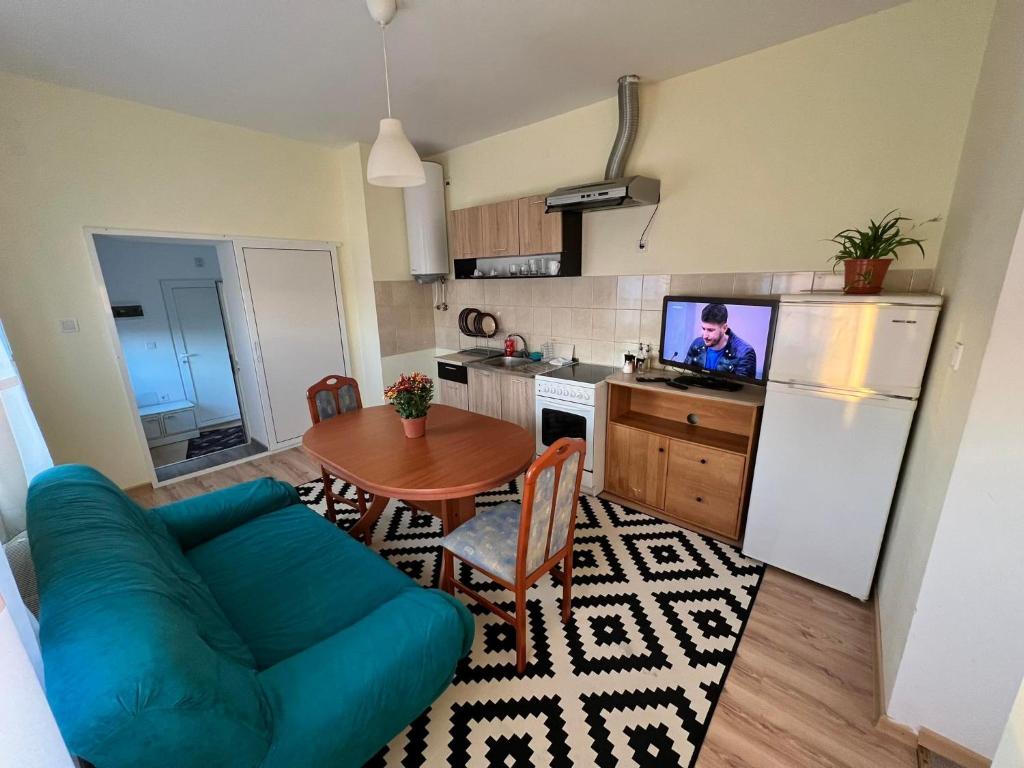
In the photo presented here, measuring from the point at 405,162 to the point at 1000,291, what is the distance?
2103mm

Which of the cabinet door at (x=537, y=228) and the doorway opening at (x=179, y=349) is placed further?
the doorway opening at (x=179, y=349)

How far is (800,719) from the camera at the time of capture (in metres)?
1.54

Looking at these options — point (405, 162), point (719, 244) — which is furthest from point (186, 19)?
point (719, 244)

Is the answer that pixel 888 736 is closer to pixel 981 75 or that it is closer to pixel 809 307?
pixel 809 307

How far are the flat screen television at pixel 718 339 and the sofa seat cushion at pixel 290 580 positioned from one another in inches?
83.2

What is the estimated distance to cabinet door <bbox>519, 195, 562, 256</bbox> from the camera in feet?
10.3

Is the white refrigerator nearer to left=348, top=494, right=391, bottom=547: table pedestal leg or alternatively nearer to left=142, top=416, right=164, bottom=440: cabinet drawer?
left=348, top=494, right=391, bottom=547: table pedestal leg

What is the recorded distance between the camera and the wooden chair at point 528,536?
1534 mm

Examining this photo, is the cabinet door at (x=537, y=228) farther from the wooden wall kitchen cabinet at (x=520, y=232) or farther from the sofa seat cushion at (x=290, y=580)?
the sofa seat cushion at (x=290, y=580)

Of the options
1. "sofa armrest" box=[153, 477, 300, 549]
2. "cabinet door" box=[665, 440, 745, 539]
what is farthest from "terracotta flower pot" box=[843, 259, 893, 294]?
"sofa armrest" box=[153, 477, 300, 549]

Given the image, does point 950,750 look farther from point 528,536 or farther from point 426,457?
point 426,457

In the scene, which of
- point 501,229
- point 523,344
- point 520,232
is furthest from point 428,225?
point 523,344

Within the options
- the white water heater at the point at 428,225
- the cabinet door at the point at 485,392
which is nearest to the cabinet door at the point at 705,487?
the cabinet door at the point at 485,392

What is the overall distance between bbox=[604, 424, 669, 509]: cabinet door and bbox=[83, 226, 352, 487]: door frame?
300 centimetres
